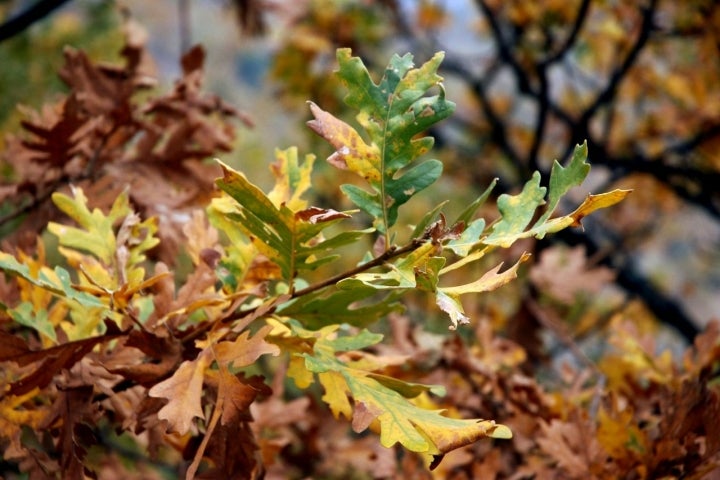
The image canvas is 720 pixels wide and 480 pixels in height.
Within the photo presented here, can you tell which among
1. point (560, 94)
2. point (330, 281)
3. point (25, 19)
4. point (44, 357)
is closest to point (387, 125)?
point (330, 281)

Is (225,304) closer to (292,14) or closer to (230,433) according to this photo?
(230,433)

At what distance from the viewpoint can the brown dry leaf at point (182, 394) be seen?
1.88 feet

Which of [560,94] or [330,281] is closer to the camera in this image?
[330,281]

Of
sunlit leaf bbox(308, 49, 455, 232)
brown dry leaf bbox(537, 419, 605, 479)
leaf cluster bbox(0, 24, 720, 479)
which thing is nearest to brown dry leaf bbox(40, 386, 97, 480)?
leaf cluster bbox(0, 24, 720, 479)

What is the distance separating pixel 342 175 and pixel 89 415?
3101 mm

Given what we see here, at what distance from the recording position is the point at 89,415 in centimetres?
68

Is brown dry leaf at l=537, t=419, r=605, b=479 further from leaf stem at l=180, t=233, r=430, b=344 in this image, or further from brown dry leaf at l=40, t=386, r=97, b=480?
brown dry leaf at l=40, t=386, r=97, b=480

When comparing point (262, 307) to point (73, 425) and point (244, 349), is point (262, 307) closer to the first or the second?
point (244, 349)

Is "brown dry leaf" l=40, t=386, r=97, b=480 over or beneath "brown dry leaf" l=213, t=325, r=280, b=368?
beneath

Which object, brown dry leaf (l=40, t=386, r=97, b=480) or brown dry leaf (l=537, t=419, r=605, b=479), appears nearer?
brown dry leaf (l=40, t=386, r=97, b=480)

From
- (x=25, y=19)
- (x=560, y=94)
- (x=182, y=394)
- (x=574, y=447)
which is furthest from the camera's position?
(x=560, y=94)

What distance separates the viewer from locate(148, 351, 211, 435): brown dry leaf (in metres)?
0.57

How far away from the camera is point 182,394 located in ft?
1.95

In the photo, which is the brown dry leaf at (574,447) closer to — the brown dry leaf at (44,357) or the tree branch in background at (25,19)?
the brown dry leaf at (44,357)
